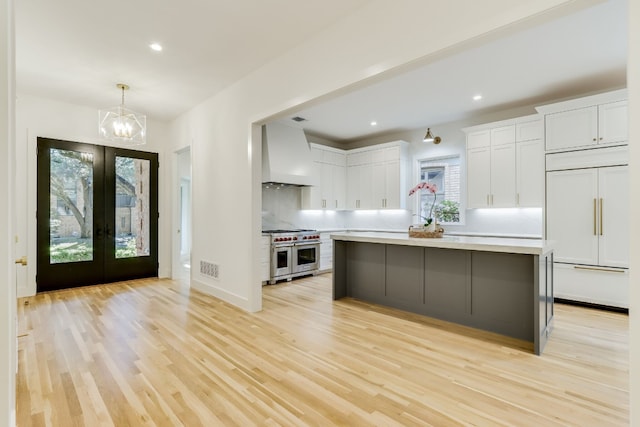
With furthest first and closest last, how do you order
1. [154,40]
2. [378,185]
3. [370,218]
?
1. [370,218]
2. [378,185]
3. [154,40]

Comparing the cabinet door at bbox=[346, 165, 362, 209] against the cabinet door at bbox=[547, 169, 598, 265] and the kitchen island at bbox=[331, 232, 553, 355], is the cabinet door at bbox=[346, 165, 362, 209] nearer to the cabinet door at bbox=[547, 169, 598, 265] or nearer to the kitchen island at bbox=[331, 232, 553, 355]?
the kitchen island at bbox=[331, 232, 553, 355]

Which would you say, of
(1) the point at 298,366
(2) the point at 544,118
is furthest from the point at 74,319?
(2) the point at 544,118

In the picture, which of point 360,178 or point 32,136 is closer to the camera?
point 32,136

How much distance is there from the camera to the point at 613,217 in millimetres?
3799

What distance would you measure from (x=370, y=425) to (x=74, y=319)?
3495 mm

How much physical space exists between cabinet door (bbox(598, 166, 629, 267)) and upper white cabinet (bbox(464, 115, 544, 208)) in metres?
0.67

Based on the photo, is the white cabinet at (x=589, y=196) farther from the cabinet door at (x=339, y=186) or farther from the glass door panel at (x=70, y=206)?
the glass door panel at (x=70, y=206)

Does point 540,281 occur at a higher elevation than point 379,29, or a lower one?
lower

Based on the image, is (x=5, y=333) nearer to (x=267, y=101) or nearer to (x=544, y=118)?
(x=267, y=101)

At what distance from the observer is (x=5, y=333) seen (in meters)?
0.93

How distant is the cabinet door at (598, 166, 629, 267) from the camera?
3.75 meters

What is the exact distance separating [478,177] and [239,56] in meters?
4.06

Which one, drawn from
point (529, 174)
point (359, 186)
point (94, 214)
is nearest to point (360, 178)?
point (359, 186)

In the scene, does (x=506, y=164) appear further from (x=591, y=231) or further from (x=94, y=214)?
(x=94, y=214)
